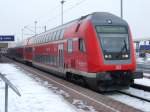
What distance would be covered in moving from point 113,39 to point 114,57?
81 centimetres

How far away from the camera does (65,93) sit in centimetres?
1557

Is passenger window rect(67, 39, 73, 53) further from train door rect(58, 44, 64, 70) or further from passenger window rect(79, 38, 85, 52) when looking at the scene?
passenger window rect(79, 38, 85, 52)

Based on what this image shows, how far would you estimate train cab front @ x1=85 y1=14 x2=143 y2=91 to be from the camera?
16.0 metres

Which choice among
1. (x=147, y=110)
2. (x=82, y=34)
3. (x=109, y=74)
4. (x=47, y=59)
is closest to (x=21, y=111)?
(x=147, y=110)

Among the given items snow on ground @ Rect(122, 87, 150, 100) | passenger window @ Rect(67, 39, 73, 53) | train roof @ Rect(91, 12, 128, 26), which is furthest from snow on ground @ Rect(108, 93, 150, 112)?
passenger window @ Rect(67, 39, 73, 53)

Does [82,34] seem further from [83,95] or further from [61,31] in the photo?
[61,31]

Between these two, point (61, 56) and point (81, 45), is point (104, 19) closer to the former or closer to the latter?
point (81, 45)

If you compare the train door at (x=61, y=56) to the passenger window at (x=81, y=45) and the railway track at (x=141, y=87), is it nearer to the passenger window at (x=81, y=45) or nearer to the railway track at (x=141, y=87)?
the passenger window at (x=81, y=45)

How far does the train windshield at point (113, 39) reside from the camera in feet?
53.7

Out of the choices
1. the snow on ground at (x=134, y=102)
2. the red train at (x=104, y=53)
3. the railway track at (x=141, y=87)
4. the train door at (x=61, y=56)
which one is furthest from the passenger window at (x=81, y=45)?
the train door at (x=61, y=56)

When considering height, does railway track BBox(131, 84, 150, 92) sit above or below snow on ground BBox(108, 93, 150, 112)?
above

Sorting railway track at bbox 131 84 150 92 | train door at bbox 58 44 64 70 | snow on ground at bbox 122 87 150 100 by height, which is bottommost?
snow on ground at bbox 122 87 150 100

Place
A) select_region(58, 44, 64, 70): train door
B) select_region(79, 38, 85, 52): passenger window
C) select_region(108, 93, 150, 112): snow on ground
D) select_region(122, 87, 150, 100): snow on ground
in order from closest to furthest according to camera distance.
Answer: select_region(108, 93, 150, 112): snow on ground → select_region(122, 87, 150, 100): snow on ground → select_region(79, 38, 85, 52): passenger window → select_region(58, 44, 64, 70): train door

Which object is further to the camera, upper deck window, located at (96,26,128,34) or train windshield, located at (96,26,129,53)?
upper deck window, located at (96,26,128,34)
